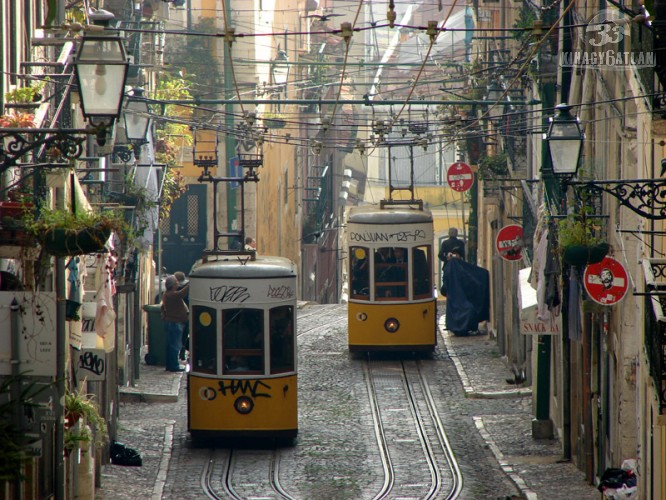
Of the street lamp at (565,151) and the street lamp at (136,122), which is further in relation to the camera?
the street lamp at (136,122)

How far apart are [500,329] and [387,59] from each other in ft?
133

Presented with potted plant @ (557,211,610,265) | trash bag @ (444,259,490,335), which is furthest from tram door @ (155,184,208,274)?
potted plant @ (557,211,610,265)

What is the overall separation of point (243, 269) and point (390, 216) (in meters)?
6.10

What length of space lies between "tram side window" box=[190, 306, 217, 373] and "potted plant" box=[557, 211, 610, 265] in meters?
4.81

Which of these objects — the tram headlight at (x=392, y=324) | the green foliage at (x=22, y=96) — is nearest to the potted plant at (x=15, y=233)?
the green foliage at (x=22, y=96)

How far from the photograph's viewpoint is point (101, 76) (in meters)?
9.27

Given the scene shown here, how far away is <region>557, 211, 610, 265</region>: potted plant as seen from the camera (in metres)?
14.0

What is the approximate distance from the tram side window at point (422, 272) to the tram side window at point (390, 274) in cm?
16

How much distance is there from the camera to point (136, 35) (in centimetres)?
2339

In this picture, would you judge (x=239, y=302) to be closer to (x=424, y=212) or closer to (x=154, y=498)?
(x=154, y=498)

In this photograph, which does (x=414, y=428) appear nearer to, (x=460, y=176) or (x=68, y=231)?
(x=68, y=231)

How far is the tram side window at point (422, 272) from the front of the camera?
77.9 feet

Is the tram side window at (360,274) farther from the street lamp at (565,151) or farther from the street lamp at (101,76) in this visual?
the street lamp at (101,76)

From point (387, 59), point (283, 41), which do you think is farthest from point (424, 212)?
point (387, 59)
